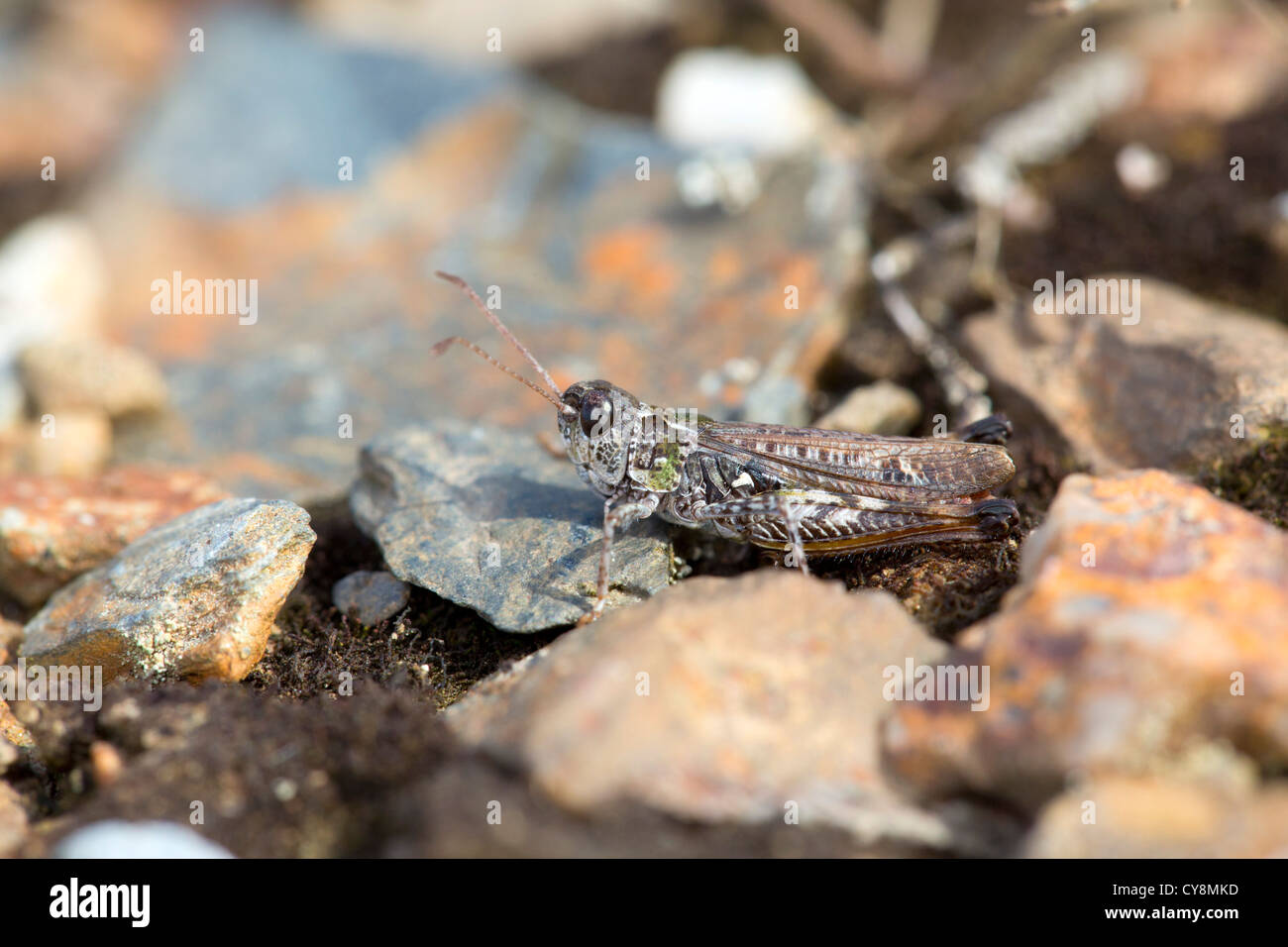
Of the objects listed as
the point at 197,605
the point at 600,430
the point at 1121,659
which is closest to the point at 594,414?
the point at 600,430

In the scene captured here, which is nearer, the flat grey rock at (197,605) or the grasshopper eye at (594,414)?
the flat grey rock at (197,605)

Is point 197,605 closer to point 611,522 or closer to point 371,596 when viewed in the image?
point 371,596

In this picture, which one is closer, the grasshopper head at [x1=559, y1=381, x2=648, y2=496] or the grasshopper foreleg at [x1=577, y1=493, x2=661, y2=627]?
the grasshopper foreleg at [x1=577, y1=493, x2=661, y2=627]

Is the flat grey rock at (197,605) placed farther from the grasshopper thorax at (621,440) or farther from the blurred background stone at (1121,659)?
the blurred background stone at (1121,659)

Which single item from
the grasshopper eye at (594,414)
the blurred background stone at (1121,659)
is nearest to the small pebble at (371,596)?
the grasshopper eye at (594,414)

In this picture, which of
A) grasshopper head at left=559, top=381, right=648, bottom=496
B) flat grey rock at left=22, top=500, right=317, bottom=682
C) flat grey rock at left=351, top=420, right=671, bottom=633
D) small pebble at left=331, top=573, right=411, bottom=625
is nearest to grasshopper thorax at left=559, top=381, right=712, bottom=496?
grasshopper head at left=559, top=381, right=648, bottom=496

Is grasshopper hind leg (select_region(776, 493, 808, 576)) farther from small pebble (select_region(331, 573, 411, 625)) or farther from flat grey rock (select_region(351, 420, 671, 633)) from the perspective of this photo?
small pebble (select_region(331, 573, 411, 625))

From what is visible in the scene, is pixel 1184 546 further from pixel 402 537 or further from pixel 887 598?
pixel 402 537

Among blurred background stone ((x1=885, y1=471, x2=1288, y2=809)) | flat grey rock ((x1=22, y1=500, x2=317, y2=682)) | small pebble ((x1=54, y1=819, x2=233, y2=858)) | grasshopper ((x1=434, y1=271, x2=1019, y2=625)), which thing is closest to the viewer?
blurred background stone ((x1=885, y1=471, x2=1288, y2=809))
